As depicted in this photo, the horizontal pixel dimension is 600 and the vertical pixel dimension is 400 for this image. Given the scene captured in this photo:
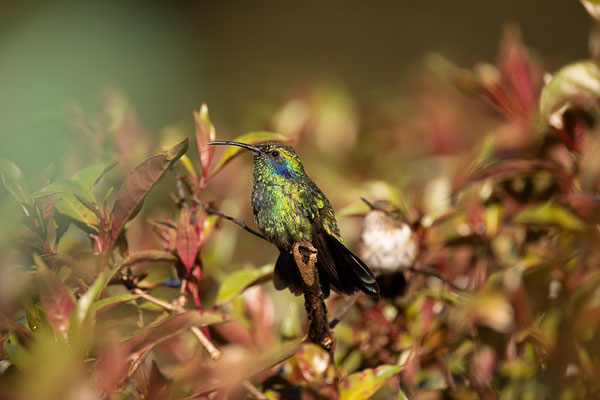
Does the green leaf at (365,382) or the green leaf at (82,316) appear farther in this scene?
the green leaf at (365,382)

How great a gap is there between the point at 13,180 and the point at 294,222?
49 cm

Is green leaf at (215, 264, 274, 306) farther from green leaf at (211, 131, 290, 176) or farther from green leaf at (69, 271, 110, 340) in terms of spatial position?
green leaf at (69, 271, 110, 340)

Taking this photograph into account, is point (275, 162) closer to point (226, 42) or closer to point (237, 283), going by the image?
point (237, 283)

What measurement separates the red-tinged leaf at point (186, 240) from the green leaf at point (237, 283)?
0.12m

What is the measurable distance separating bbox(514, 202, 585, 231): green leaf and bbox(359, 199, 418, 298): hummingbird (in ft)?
0.72

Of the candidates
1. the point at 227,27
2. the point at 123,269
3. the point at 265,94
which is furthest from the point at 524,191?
the point at 227,27

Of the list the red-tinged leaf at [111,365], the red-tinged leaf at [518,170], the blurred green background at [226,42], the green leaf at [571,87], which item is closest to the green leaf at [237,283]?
the red-tinged leaf at [111,365]

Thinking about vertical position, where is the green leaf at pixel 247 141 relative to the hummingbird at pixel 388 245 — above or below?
above

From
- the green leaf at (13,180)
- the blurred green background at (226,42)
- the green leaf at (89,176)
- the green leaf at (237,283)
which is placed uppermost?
the green leaf at (13,180)

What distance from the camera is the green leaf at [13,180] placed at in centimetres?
98

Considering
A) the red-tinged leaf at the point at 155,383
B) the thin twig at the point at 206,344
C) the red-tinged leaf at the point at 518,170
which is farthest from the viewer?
the red-tinged leaf at the point at 518,170

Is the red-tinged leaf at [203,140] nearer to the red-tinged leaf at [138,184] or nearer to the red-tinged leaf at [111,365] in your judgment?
the red-tinged leaf at [138,184]

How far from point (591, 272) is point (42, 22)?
25.0 ft

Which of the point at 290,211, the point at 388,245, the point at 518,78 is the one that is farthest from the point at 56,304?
the point at 518,78
